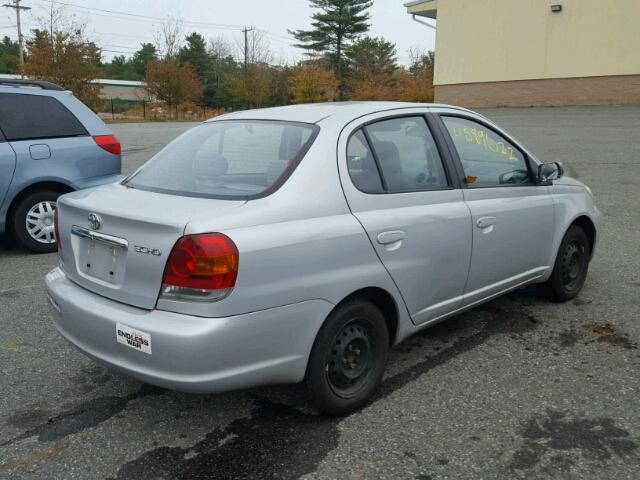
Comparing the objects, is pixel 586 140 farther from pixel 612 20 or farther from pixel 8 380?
pixel 8 380

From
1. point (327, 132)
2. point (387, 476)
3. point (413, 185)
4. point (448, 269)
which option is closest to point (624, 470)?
point (387, 476)

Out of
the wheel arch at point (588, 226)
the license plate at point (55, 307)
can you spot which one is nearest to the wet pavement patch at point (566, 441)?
the wheel arch at point (588, 226)

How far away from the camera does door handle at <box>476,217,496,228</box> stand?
3.73 metres

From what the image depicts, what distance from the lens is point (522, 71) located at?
1161 inches

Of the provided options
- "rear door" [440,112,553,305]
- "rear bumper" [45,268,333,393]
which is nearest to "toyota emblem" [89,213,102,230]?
"rear bumper" [45,268,333,393]

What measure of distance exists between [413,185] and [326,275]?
0.93 m

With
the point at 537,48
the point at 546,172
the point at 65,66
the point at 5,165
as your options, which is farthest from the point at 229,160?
the point at 65,66

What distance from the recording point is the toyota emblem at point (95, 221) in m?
2.94

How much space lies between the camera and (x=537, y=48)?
28.8 meters

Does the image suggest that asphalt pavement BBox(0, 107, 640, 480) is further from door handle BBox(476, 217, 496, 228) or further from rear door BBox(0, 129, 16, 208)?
rear door BBox(0, 129, 16, 208)

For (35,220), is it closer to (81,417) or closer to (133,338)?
(81,417)

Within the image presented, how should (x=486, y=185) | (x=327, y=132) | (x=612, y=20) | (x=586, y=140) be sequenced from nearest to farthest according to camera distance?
1. (x=327, y=132)
2. (x=486, y=185)
3. (x=586, y=140)
4. (x=612, y=20)

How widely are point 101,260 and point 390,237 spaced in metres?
1.45

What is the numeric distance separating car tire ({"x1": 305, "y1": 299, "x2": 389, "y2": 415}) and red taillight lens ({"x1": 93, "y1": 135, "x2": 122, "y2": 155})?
4.69m
